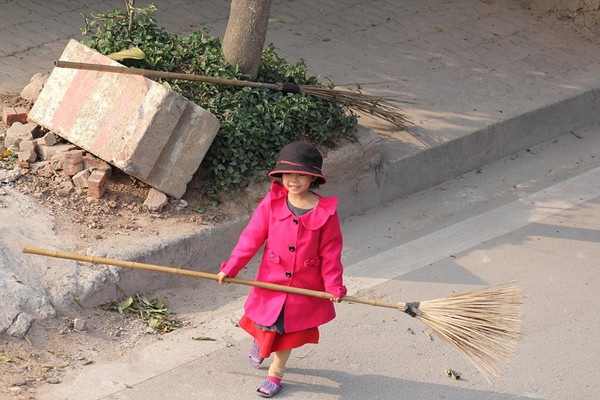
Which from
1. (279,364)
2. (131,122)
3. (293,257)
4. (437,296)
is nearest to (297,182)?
(293,257)

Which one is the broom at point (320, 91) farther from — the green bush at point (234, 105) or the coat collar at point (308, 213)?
the coat collar at point (308, 213)

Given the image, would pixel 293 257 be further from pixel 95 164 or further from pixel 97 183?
pixel 95 164

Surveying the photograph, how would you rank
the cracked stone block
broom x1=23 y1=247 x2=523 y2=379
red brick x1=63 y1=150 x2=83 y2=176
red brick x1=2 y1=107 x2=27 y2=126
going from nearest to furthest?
broom x1=23 y1=247 x2=523 y2=379
the cracked stone block
red brick x1=63 y1=150 x2=83 y2=176
red brick x1=2 y1=107 x2=27 y2=126

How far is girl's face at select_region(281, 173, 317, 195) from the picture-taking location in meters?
4.86

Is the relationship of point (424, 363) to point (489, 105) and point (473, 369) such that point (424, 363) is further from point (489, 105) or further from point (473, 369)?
point (489, 105)

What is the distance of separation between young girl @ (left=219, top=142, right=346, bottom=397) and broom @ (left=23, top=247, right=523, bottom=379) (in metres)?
0.21

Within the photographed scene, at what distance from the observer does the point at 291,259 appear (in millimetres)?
4926

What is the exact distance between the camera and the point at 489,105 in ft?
27.5

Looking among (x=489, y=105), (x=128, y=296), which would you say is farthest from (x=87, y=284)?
(x=489, y=105)

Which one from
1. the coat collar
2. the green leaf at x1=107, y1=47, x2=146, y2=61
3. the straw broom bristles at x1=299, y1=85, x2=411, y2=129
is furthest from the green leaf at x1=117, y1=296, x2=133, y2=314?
the straw broom bristles at x1=299, y1=85, x2=411, y2=129

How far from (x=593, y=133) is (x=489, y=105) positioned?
1.15m

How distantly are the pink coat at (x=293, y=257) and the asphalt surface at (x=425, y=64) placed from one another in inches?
25.5

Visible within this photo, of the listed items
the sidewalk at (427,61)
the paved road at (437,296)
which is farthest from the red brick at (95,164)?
the sidewalk at (427,61)

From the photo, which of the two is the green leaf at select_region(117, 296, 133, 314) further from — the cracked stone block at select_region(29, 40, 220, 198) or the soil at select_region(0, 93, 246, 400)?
the cracked stone block at select_region(29, 40, 220, 198)
